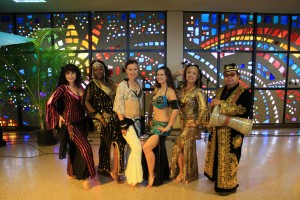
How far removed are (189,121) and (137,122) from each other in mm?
606

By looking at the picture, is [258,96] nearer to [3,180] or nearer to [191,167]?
[191,167]

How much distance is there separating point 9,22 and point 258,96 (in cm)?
585

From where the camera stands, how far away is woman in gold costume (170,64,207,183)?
291 cm

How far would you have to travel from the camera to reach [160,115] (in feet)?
9.45

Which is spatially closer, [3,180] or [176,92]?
[176,92]

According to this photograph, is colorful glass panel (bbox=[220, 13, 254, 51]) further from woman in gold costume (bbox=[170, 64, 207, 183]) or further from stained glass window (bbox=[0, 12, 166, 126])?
woman in gold costume (bbox=[170, 64, 207, 183])

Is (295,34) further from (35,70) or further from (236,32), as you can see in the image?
(35,70)

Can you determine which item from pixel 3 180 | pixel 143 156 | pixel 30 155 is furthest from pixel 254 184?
pixel 30 155

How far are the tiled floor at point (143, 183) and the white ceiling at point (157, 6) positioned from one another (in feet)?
8.66

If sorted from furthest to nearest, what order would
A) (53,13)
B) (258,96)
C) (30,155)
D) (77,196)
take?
1. (258,96)
2. (53,13)
3. (30,155)
4. (77,196)

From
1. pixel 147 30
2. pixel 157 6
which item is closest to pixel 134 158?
pixel 157 6

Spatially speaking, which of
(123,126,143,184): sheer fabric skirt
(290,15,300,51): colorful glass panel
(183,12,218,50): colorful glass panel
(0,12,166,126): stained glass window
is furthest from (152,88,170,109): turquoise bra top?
(290,15,300,51): colorful glass panel

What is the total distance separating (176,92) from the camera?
296cm

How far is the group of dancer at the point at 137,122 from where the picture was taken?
9.32 ft
